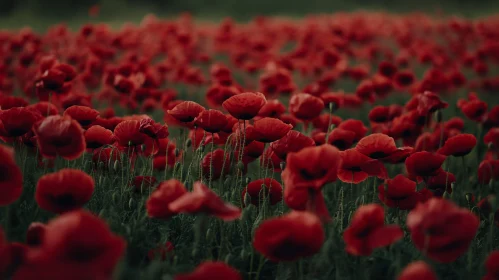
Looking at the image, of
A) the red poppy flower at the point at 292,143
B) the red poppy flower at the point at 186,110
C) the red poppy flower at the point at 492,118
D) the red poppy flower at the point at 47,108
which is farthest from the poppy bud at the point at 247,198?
the red poppy flower at the point at 492,118

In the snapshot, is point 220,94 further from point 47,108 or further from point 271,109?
point 47,108

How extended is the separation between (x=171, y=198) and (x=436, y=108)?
6.21ft

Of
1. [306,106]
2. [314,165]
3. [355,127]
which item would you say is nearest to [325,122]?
[355,127]

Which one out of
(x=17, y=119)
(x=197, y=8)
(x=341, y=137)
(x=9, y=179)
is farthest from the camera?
(x=197, y=8)

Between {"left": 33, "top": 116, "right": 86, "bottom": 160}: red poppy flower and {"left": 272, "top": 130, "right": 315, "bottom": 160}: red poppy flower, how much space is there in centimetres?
80

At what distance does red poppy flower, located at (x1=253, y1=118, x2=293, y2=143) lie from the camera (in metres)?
2.26

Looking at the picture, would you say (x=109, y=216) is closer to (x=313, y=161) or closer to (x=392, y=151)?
(x=313, y=161)

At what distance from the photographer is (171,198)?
5.77 feet

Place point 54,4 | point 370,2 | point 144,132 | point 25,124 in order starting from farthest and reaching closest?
point 370,2 < point 54,4 < point 144,132 < point 25,124

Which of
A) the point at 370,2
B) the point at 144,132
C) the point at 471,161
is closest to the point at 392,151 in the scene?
the point at 144,132

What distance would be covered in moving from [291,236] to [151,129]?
42.4 inches

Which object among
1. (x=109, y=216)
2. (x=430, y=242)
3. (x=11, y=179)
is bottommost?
(x=109, y=216)

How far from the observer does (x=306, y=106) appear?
9.49 ft

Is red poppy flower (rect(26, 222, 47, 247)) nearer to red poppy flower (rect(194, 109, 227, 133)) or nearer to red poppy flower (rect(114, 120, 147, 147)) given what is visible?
red poppy flower (rect(114, 120, 147, 147))
